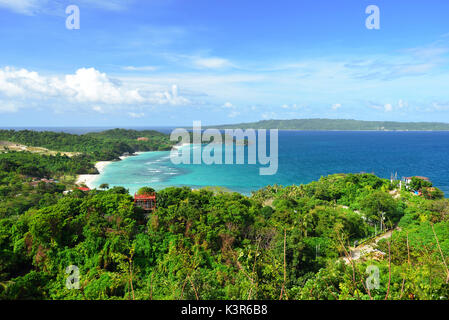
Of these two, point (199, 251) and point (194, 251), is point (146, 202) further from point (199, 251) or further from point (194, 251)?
point (199, 251)

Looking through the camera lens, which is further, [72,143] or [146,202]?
[72,143]

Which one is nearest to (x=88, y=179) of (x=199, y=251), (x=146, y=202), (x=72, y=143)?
(x=146, y=202)

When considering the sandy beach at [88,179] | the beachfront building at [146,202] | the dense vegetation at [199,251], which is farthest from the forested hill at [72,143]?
the dense vegetation at [199,251]

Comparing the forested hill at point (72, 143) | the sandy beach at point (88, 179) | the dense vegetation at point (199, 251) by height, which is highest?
the forested hill at point (72, 143)

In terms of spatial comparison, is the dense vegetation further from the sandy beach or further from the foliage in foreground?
the sandy beach

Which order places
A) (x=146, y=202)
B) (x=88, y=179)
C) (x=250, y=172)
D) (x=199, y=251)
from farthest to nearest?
(x=250, y=172) → (x=88, y=179) → (x=146, y=202) → (x=199, y=251)

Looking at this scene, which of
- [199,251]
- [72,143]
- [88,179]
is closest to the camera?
[199,251]

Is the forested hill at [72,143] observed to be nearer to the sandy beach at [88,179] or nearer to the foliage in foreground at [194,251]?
the sandy beach at [88,179]

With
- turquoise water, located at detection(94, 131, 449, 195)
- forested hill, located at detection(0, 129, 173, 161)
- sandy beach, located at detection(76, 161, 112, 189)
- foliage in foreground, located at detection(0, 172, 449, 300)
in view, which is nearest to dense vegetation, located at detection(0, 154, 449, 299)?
foliage in foreground, located at detection(0, 172, 449, 300)
